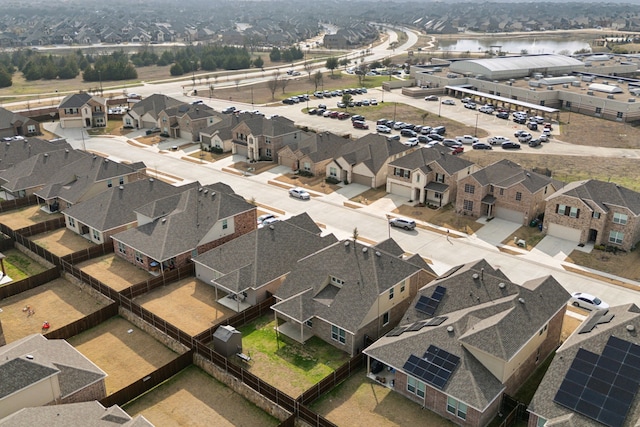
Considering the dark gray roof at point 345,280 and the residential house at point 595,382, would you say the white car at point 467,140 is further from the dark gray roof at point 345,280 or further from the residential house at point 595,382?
the residential house at point 595,382

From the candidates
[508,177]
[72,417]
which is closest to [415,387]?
[72,417]

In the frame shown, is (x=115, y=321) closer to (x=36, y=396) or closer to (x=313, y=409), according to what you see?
(x=36, y=396)

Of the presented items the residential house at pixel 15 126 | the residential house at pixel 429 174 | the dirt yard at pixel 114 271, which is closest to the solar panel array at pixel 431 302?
the dirt yard at pixel 114 271

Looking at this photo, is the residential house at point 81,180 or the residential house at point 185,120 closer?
the residential house at point 81,180

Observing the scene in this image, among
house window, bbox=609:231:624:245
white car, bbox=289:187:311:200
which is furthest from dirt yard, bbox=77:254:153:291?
house window, bbox=609:231:624:245

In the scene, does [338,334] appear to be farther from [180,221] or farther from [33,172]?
[33,172]

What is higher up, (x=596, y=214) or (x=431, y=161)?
(x=431, y=161)
